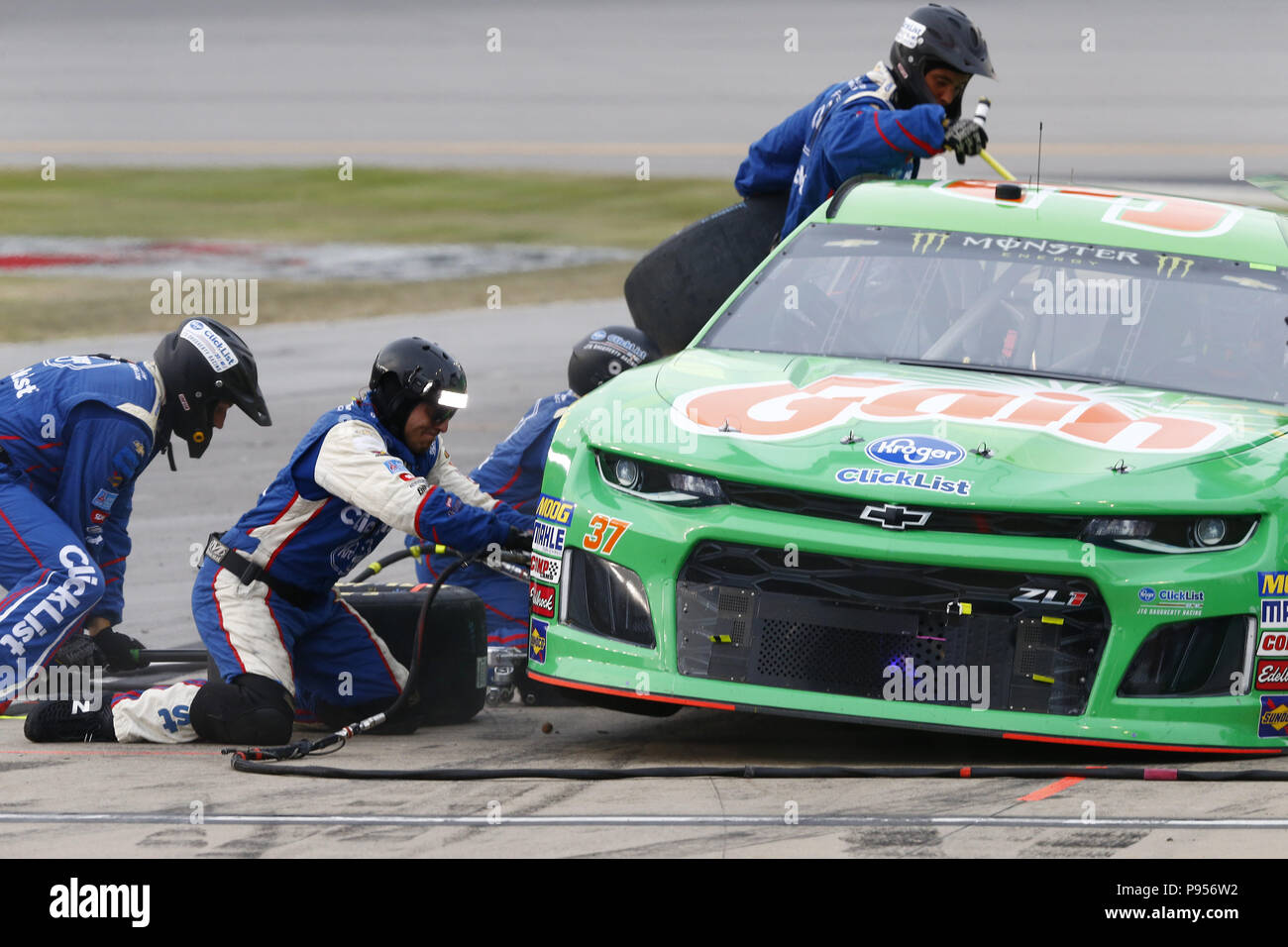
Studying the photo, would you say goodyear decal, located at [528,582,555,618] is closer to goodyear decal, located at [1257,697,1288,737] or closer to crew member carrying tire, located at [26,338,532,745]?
crew member carrying tire, located at [26,338,532,745]

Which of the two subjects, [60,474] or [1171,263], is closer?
[1171,263]

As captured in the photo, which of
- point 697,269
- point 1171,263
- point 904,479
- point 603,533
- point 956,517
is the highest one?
point 1171,263

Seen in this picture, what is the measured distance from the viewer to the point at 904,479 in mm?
5500

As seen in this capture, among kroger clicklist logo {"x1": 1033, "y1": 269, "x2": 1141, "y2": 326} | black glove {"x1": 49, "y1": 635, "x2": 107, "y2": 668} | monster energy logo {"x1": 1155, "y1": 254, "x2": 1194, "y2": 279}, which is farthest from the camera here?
black glove {"x1": 49, "y1": 635, "x2": 107, "y2": 668}

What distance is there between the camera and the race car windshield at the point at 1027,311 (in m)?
6.49

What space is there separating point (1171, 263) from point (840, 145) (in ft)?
6.05

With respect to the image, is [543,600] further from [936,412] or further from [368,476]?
[936,412]

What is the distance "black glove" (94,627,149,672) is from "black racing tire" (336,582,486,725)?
3.87 ft

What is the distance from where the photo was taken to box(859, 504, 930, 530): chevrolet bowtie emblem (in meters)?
5.47

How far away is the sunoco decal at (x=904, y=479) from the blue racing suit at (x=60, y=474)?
3.05 metres

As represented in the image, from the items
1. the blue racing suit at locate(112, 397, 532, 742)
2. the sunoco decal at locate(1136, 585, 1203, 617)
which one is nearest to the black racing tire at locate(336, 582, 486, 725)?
the blue racing suit at locate(112, 397, 532, 742)

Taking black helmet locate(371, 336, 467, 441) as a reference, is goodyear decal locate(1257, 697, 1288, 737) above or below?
below

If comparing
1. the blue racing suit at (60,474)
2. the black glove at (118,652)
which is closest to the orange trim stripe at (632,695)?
the blue racing suit at (60,474)

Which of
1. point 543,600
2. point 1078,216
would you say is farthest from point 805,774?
point 1078,216
